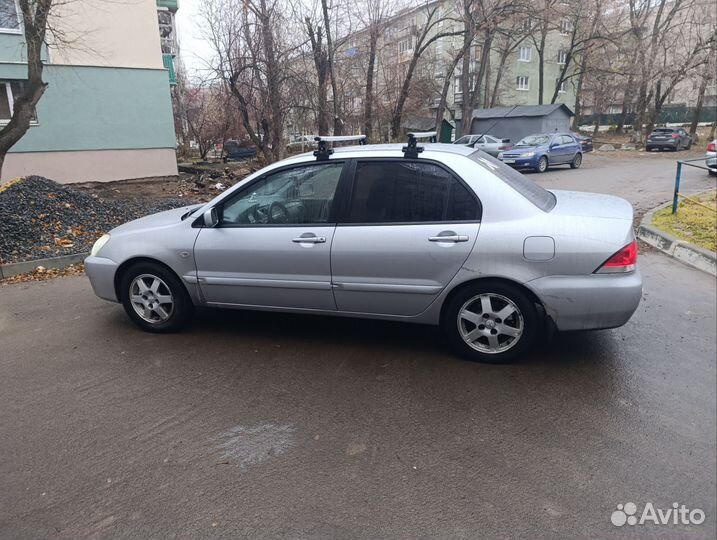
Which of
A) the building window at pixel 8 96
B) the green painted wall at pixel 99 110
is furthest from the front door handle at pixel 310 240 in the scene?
the building window at pixel 8 96

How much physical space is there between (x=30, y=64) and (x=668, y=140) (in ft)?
111

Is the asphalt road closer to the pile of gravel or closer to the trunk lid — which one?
the trunk lid

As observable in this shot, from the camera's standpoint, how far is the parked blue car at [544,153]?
2003 centimetres

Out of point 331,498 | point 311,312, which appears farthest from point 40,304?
point 331,498

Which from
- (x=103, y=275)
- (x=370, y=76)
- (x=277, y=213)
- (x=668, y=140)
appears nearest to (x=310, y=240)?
(x=277, y=213)


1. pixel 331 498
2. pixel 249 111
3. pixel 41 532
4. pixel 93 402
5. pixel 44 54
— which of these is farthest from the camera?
pixel 249 111

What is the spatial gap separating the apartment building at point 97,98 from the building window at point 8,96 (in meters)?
0.03

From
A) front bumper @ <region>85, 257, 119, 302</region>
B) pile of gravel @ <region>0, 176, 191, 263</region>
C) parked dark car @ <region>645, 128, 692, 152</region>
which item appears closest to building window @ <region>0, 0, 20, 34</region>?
pile of gravel @ <region>0, 176, 191, 263</region>

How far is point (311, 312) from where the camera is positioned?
173 inches

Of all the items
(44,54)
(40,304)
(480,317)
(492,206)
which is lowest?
(40,304)

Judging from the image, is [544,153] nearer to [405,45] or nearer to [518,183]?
[518,183]

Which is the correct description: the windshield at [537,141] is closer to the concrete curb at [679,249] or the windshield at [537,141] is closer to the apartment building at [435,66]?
the apartment building at [435,66]

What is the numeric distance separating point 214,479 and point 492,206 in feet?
8.60

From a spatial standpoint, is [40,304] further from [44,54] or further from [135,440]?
[44,54]
